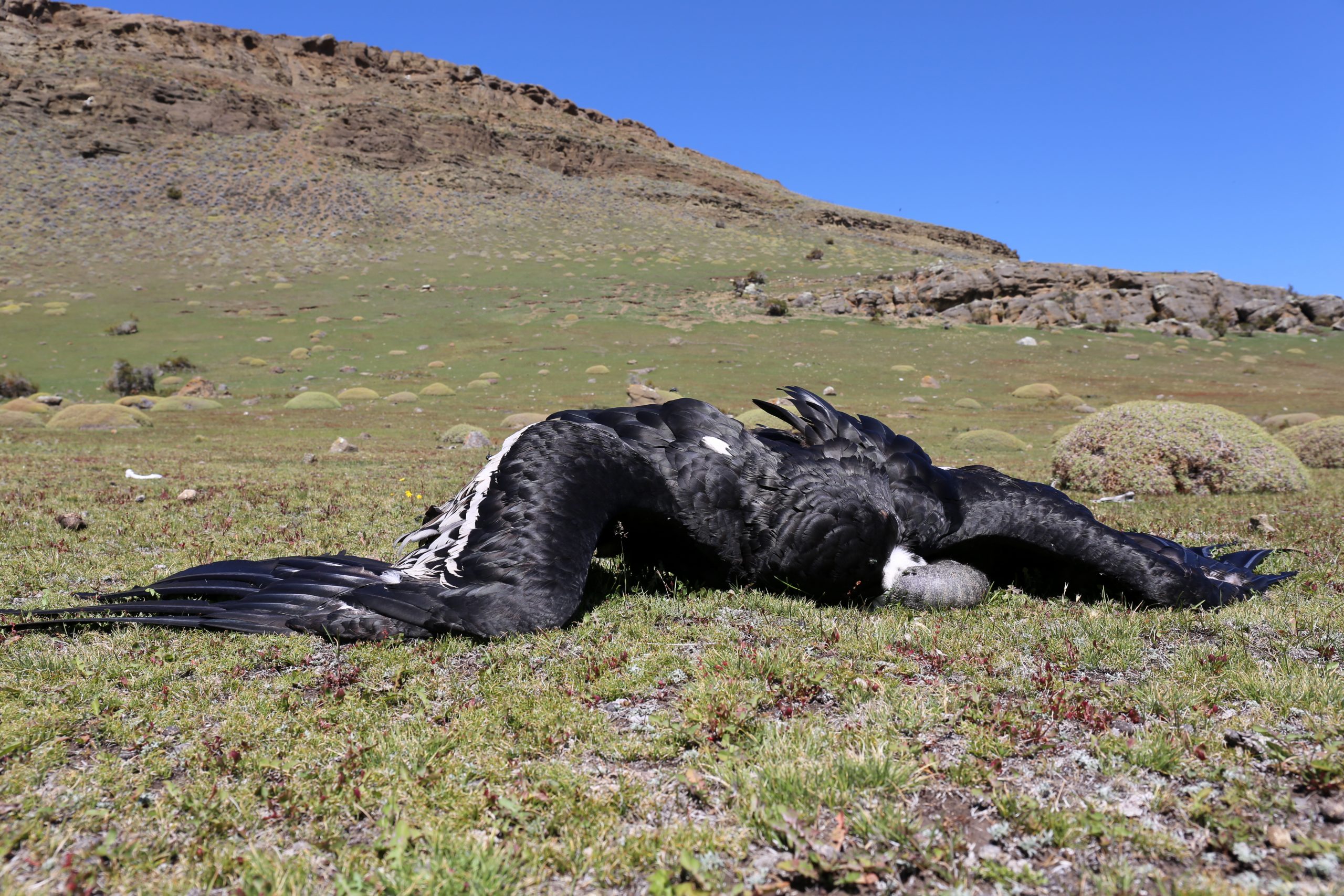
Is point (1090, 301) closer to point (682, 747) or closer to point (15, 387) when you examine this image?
point (682, 747)

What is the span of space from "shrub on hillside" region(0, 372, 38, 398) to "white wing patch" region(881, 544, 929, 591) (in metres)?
37.7

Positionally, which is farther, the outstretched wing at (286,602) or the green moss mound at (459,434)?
the green moss mound at (459,434)

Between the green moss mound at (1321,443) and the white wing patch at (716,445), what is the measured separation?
18831 millimetres

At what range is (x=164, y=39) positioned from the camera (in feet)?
307

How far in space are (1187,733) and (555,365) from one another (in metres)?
37.3

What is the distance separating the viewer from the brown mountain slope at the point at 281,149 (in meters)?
72.9

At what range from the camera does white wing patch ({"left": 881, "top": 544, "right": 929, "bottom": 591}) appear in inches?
229

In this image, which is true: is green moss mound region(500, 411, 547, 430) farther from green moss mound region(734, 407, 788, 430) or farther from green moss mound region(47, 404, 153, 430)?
green moss mound region(47, 404, 153, 430)

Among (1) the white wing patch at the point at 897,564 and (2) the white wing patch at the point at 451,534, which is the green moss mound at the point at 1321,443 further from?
(2) the white wing patch at the point at 451,534

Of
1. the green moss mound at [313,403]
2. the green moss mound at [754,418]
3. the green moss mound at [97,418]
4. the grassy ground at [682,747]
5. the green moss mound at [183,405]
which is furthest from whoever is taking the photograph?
the green moss mound at [313,403]

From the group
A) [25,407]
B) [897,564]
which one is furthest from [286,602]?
[25,407]

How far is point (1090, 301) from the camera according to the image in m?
57.6

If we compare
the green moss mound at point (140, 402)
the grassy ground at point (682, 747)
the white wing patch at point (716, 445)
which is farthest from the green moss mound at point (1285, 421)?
the green moss mound at point (140, 402)

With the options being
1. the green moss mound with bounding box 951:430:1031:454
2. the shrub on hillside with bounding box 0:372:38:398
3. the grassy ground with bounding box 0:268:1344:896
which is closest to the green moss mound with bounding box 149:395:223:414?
the shrub on hillside with bounding box 0:372:38:398
